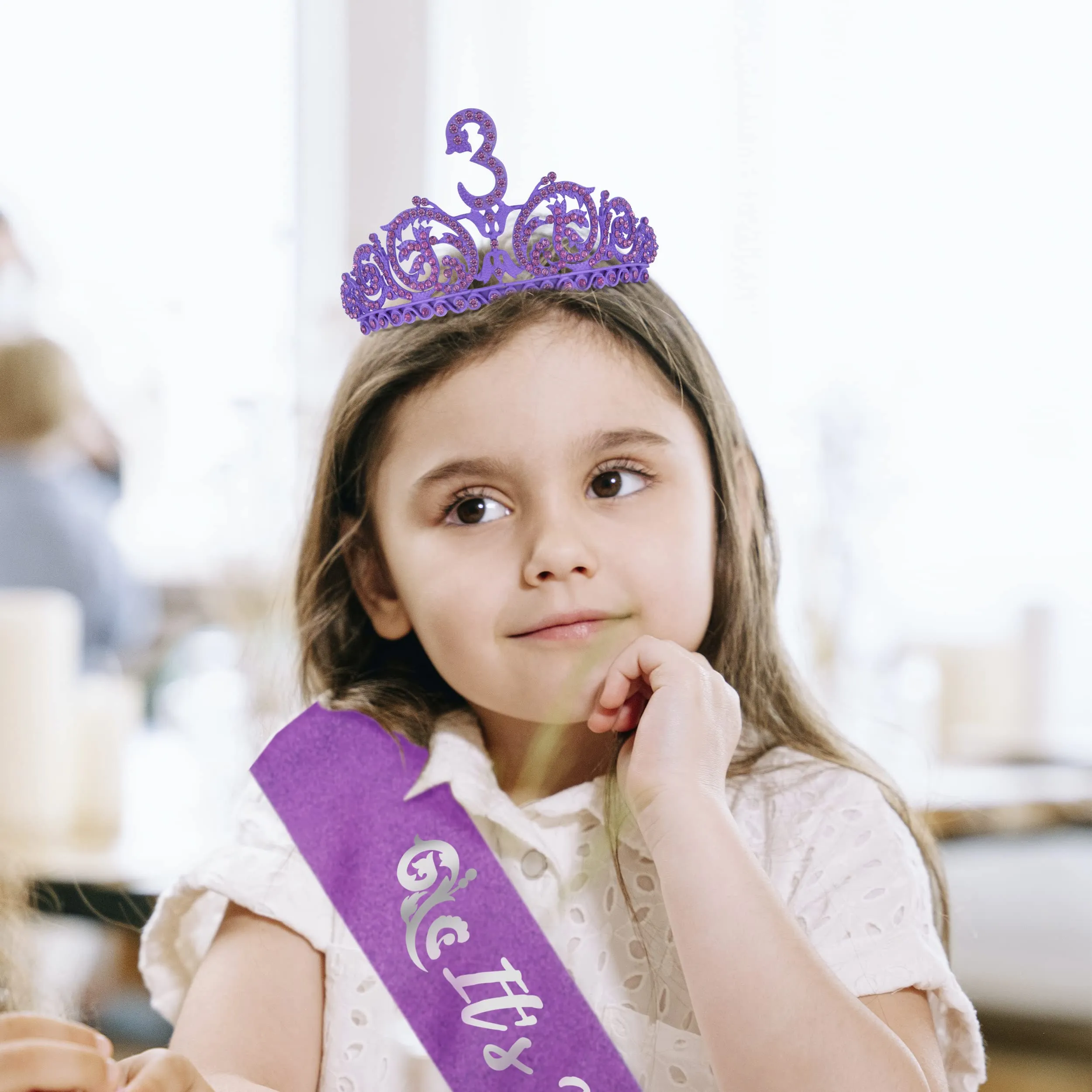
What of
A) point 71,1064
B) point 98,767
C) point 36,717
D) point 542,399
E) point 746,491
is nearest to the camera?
point 71,1064

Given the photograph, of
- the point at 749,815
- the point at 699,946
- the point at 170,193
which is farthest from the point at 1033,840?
the point at 170,193

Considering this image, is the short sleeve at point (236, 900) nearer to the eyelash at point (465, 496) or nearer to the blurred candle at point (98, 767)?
the eyelash at point (465, 496)

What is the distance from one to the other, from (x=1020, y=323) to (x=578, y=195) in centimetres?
29

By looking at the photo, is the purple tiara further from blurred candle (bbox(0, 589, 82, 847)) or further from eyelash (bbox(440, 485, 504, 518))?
blurred candle (bbox(0, 589, 82, 847))

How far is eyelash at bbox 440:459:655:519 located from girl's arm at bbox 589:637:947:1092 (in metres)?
0.08

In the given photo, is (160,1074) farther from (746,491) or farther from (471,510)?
(746,491)

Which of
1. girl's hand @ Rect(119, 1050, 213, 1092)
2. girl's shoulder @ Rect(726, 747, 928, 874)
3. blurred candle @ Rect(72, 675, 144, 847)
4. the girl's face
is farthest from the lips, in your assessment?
blurred candle @ Rect(72, 675, 144, 847)

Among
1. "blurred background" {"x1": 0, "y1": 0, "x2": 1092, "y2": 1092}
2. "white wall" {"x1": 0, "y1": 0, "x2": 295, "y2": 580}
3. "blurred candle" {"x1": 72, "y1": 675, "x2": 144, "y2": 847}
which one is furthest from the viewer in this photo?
"blurred candle" {"x1": 72, "y1": 675, "x2": 144, "y2": 847}

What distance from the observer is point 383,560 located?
60 centimetres

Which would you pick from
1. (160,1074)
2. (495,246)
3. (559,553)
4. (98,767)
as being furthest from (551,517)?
(98,767)

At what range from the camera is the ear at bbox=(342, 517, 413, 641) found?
→ 0.61 meters

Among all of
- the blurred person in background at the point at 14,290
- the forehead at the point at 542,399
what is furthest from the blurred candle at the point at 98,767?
the forehead at the point at 542,399

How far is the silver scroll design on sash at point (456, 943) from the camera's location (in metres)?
0.50

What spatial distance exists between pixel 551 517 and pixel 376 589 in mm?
166
